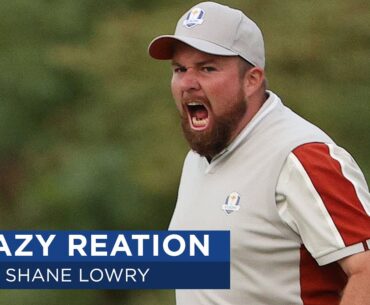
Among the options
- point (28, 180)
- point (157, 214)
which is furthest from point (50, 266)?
point (28, 180)

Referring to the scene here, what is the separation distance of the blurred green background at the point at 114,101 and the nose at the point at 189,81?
233 cm

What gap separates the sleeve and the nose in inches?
18.8

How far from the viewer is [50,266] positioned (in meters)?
4.98

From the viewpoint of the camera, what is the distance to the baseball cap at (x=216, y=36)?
3.40 meters

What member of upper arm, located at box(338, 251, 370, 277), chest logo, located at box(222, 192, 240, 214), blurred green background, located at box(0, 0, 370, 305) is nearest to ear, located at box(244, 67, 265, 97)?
chest logo, located at box(222, 192, 240, 214)

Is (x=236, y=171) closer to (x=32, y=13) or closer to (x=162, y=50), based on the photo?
(x=162, y=50)

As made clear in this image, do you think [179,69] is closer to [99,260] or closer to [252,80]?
[252,80]

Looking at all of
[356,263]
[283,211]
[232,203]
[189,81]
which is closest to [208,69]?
[189,81]

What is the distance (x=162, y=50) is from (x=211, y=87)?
216 millimetres

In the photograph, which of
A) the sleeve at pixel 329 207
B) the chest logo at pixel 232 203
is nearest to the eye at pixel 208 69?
the chest logo at pixel 232 203

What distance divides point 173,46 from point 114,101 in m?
2.73

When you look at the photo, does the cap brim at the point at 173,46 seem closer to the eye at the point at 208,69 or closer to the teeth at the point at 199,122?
the eye at the point at 208,69

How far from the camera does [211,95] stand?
3391 mm

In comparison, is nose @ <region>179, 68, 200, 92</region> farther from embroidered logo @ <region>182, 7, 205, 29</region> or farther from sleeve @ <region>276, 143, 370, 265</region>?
sleeve @ <region>276, 143, 370, 265</region>
